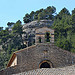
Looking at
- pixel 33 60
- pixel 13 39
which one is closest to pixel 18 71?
pixel 33 60

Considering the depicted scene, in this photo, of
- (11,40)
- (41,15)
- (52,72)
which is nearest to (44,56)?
(52,72)

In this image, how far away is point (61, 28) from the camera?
163ft

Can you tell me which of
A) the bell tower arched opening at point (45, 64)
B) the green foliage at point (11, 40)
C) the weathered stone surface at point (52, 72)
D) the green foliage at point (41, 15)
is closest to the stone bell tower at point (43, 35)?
the bell tower arched opening at point (45, 64)

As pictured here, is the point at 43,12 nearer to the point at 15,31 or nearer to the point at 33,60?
the point at 15,31

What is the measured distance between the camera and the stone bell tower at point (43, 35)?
15.8 meters

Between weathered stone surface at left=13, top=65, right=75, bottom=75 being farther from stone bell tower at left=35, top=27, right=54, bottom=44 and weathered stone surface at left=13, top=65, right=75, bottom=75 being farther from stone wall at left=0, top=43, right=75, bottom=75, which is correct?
stone bell tower at left=35, top=27, right=54, bottom=44

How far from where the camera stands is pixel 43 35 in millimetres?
15945

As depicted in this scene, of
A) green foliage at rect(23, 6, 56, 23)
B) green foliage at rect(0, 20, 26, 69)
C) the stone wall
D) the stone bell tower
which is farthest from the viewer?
green foliage at rect(23, 6, 56, 23)

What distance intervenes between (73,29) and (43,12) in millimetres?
23962

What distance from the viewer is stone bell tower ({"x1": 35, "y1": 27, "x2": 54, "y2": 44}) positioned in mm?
15820

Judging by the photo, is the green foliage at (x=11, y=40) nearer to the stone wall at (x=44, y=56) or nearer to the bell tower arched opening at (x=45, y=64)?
the bell tower arched opening at (x=45, y=64)

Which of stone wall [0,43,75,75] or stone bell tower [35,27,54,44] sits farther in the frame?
stone bell tower [35,27,54,44]

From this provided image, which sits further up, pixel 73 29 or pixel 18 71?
pixel 73 29

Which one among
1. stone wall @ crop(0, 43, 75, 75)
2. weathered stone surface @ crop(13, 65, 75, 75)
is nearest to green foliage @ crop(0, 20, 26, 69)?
stone wall @ crop(0, 43, 75, 75)
